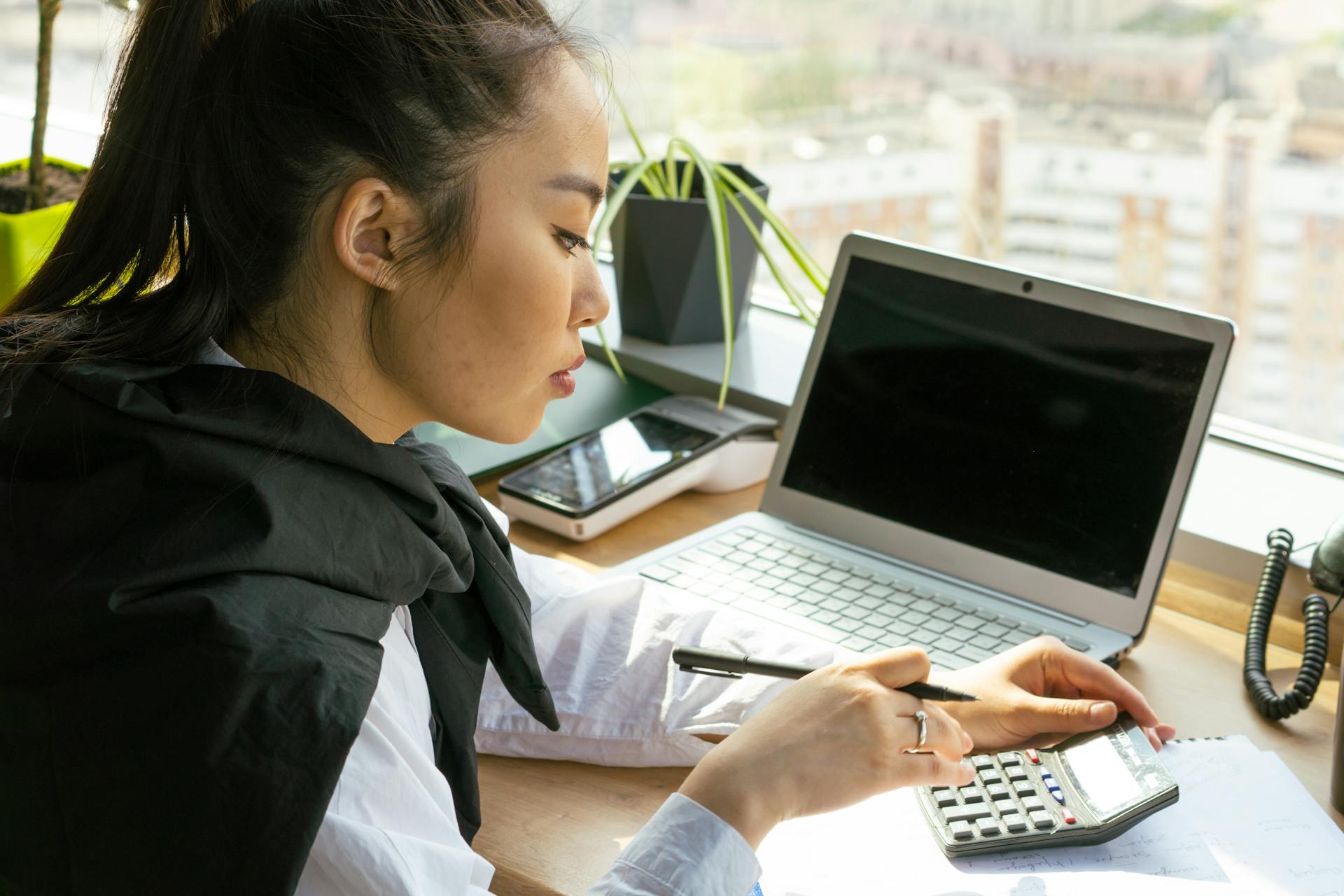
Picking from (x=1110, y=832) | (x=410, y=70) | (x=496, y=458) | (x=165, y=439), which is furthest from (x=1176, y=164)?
(x=165, y=439)

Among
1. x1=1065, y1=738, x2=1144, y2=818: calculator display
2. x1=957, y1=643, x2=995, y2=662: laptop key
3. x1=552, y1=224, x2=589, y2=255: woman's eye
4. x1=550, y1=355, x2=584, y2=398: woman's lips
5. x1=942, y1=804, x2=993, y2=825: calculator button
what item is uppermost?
x1=552, y1=224, x2=589, y2=255: woman's eye

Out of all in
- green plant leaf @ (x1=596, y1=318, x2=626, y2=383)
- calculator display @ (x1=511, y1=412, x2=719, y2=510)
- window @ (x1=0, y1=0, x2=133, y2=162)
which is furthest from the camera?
window @ (x1=0, y1=0, x2=133, y2=162)

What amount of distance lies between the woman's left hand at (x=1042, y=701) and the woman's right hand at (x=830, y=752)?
9 centimetres

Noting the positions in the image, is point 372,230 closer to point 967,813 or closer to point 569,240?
point 569,240

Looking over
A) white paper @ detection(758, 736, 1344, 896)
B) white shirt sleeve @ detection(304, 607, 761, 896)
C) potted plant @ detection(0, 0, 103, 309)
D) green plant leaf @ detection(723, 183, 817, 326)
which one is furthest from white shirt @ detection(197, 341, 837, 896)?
potted plant @ detection(0, 0, 103, 309)

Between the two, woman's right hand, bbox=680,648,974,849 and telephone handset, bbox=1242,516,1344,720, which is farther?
telephone handset, bbox=1242,516,1344,720

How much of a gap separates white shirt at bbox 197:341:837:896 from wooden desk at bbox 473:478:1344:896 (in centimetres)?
3

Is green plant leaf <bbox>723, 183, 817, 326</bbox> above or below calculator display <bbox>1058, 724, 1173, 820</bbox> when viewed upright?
→ above

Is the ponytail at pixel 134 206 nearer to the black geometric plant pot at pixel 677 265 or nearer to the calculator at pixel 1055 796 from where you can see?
the calculator at pixel 1055 796

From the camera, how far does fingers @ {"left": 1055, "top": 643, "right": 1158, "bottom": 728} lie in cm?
91

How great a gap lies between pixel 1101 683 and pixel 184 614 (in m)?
0.66

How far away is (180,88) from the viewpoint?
2.47 feet

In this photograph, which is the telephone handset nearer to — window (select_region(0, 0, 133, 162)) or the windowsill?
the windowsill

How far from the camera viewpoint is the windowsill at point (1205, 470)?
124 cm
